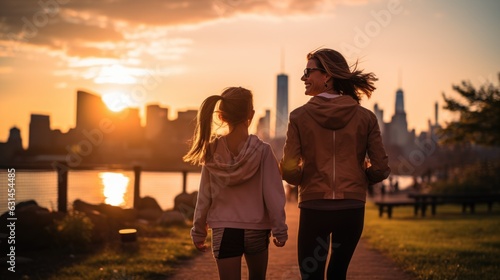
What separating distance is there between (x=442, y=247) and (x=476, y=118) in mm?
20494

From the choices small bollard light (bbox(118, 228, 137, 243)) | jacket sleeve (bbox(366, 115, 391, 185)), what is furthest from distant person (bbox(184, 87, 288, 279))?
small bollard light (bbox(118, 228, 137, 243))

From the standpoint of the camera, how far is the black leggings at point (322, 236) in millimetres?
4453

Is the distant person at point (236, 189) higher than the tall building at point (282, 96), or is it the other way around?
the tall building at point (282, 96)


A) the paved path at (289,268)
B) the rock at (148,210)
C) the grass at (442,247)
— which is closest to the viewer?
the paved path at (289,268)

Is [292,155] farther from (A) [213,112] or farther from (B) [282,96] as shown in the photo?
(B) [282,96]

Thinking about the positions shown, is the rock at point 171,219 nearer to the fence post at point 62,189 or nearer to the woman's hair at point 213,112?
the fence post at point 62,189

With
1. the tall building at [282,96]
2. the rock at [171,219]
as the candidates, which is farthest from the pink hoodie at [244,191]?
the tall building at [282,96]

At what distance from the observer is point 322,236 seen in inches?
176

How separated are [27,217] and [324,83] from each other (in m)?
8.13

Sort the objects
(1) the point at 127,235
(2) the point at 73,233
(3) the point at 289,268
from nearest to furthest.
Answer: (3) the point at 289,268 < (1) the point at 127,235 < (2) the point at 73,233

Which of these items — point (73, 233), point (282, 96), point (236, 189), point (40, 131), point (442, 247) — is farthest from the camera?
point (282, 96)

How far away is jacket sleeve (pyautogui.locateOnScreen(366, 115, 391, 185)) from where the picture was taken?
462cm

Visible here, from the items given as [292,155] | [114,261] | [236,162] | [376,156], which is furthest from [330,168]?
[114,261]

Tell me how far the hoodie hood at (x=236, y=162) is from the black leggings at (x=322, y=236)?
520 mm
